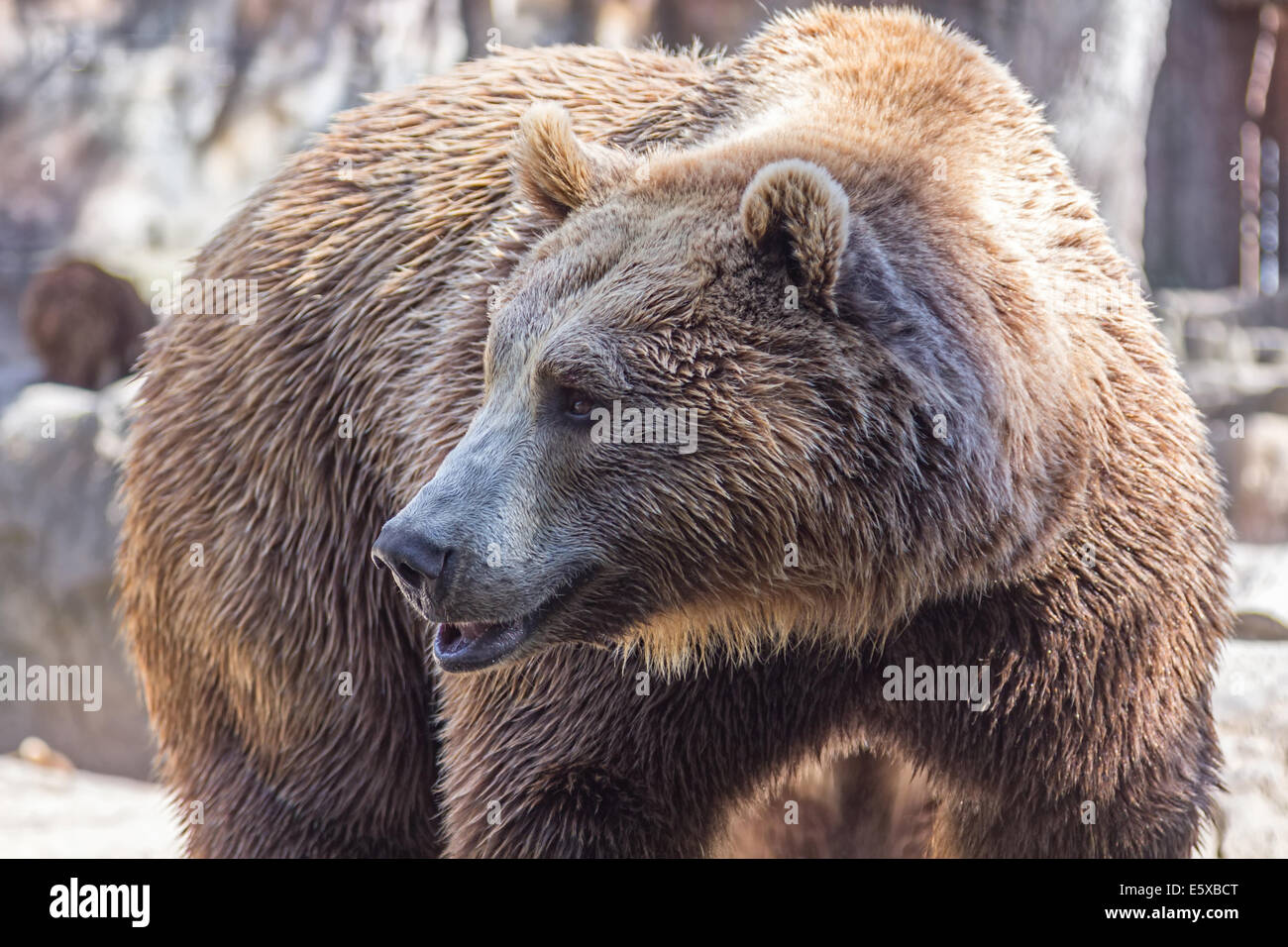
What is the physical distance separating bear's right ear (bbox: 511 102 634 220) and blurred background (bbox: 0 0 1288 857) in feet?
11.9

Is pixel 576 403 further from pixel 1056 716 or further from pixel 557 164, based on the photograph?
pixel 1056 716

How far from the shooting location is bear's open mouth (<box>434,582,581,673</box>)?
116 inches

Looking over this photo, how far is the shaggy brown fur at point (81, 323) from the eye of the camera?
1145cm

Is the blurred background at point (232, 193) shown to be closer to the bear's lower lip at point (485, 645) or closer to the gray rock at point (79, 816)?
the gray rock at point (79, 816)

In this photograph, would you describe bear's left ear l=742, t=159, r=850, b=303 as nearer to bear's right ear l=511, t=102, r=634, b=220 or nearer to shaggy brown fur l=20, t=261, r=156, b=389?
bear's right ear l=511, t=102, r=634, b=220

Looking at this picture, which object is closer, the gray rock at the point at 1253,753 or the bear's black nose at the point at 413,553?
the bear's black nose at the point at 413,553

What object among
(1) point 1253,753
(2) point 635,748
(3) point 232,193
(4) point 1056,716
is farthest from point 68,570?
(4) point 1056,716

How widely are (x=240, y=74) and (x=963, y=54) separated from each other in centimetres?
1276

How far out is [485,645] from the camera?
2967 millimetres

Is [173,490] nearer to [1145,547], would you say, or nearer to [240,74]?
[1145,547]

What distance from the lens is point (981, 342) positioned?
290 cm

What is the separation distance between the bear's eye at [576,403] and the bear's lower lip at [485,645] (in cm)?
45

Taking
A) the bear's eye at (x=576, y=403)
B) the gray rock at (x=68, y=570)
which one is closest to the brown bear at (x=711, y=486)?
the bear's eye at (x=576, y=403)
